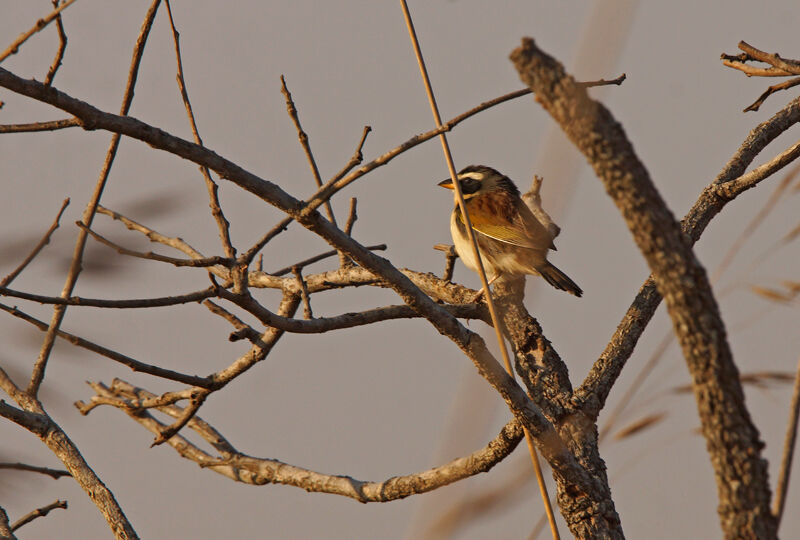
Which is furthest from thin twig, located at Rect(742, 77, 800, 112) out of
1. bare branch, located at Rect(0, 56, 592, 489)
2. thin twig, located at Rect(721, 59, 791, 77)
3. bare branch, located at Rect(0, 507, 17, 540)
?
bare branch, located at Rect(0, 507, 17, 540)

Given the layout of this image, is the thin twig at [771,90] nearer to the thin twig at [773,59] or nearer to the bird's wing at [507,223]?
the thin twig at [773,59]

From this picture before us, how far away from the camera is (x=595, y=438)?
297cm

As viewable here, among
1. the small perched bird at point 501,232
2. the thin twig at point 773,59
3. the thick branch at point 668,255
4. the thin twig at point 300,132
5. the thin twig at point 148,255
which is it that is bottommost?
the thick branch at point 668,255

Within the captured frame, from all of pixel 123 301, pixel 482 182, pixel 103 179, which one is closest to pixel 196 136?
pixel 103 179

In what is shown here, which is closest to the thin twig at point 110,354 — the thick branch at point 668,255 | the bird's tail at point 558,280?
the thick branch at point 668,255

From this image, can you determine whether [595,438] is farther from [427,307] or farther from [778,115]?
[778,115]

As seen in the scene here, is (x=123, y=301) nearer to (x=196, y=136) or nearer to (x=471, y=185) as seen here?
(x=196, y=136)

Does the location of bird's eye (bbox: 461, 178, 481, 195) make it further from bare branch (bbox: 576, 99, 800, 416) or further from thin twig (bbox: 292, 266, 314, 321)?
thin twig (bbox: 292, 266, 314, 321)

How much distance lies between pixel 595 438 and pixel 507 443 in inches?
23.4

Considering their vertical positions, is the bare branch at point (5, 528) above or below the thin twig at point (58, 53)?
below

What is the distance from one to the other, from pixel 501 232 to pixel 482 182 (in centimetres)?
112

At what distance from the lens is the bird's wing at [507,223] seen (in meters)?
5.94

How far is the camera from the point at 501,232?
609 cm

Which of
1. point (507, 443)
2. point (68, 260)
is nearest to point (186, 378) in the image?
point (507, 443)
